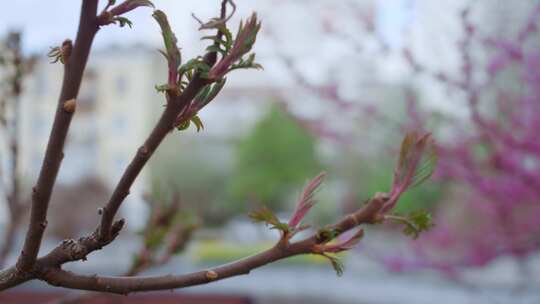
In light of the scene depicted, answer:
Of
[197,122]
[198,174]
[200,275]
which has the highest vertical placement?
[198,174]

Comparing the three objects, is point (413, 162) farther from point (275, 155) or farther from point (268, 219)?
point (275, 155)

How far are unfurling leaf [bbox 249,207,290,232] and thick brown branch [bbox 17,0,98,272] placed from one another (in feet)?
0.77

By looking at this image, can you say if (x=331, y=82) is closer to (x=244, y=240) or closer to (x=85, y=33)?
(x=85, y=33)

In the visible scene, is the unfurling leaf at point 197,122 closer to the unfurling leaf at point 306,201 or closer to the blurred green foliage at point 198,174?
the unfurling leaf at point 306,201

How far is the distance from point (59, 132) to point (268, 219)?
26cm

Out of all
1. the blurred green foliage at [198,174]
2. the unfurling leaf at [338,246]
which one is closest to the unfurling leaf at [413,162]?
the unfurling leaf at [338,246]

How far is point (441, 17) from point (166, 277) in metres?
2.43

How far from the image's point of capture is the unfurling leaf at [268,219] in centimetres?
73

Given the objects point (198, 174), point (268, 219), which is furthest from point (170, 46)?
point (198, 174)

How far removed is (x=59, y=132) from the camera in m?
0.60

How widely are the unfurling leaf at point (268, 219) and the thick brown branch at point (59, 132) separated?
0.77 feet

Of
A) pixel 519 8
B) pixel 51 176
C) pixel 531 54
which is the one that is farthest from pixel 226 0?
pixel 519 8

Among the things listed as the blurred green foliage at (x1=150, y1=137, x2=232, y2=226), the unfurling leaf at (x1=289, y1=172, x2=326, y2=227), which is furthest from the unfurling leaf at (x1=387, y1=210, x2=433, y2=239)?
the blurred green foliage at (x1=150, y1=137, x2=232, y2=226)

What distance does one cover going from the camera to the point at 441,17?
286 cm
